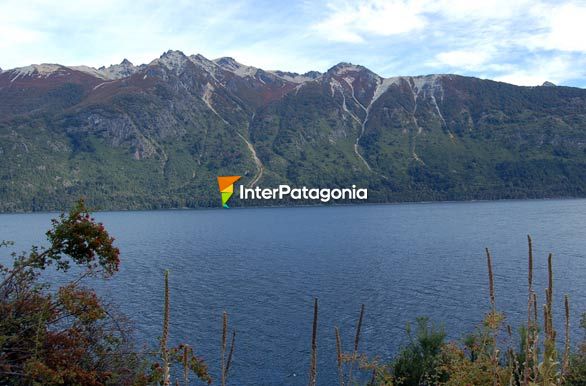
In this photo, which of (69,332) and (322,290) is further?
(322,290)

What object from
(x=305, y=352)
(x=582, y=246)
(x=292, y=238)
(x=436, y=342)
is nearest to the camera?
(x=436, y=342)

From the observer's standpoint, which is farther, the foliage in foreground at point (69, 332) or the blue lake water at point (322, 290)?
the blue lake water at point (322, 290)

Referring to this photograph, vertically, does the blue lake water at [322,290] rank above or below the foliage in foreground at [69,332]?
below

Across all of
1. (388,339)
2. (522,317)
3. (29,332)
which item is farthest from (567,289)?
(29,332)

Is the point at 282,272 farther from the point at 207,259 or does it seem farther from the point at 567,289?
the point at 567,289

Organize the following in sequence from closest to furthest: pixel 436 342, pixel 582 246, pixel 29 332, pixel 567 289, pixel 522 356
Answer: pixel 29 332 → pixel 522 356 → pixel 436 342 → pixel 567 289 → pixel 582 246

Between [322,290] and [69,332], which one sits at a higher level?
[69,332]

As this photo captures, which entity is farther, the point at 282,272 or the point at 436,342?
the point at 282,272

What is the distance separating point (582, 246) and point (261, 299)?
4315 inches

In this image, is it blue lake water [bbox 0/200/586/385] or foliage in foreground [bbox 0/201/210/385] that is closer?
foliage in foreground [bbox 0/201/210/385]

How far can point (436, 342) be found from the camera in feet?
155

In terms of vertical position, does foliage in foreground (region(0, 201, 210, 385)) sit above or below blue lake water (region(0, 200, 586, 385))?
above

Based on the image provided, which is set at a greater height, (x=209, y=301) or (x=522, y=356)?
(x=522, y=356)

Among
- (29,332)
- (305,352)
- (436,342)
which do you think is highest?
(29,332)
